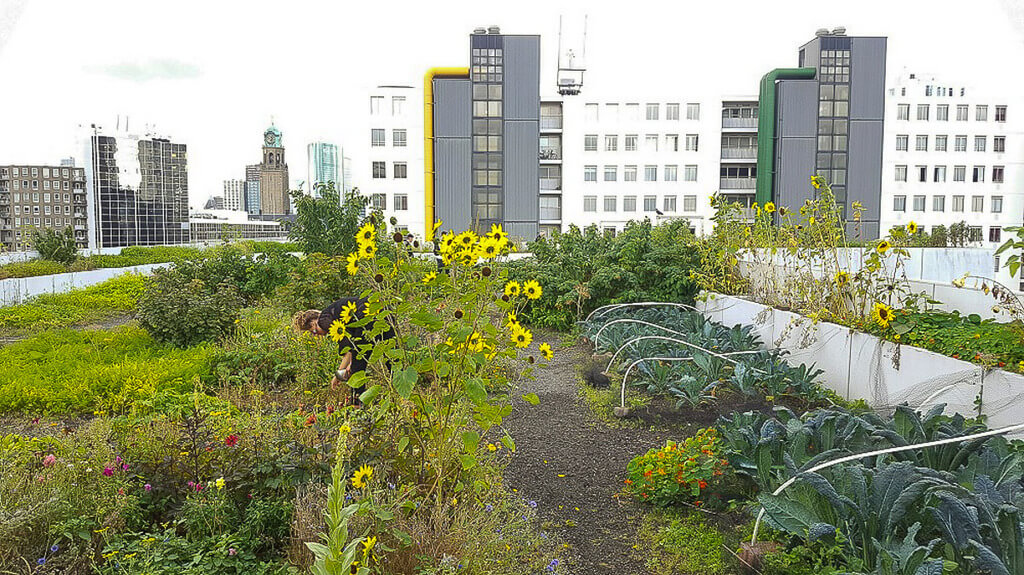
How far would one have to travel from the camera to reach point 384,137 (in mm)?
37219

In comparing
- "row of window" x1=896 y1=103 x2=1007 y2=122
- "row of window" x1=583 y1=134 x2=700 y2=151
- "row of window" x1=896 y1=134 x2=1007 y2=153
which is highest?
"row of window" x1=896 y1=103 x2=1007 y2=122

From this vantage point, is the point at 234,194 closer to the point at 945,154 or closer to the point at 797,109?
the point at 797,109

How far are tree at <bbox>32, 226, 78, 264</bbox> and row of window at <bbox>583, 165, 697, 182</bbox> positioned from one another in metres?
26.0

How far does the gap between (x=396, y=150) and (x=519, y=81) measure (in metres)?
7.58

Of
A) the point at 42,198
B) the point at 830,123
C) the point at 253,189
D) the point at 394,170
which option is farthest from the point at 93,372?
the point at 253,189

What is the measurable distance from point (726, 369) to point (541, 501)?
2.93 m

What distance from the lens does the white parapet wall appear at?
435 centimetres

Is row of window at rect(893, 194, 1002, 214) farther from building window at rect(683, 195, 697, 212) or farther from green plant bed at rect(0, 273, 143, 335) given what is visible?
green plant bed at rect(0, 273, 143, 335)

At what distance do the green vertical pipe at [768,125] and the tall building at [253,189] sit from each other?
63784 millimetres

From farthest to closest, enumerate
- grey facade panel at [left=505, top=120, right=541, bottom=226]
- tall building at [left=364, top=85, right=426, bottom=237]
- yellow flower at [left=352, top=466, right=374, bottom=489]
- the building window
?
the building window → tall building at [left=364, top=85, right=426, bottom=237] → grey facade panel at [left=505, top=120, right=541, bottom=226] → yellow flower at [left=352, top=466, right=374, bottom=489]

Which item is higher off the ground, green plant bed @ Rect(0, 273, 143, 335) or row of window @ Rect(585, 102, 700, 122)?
row of window @ Rect(585, 102, 700, 122)

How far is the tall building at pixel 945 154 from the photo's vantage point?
4147cm

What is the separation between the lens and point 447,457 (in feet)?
10.5

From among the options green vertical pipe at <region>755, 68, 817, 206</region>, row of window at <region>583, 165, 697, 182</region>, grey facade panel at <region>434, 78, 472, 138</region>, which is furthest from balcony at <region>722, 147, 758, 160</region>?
grey facade panel at <region>434, 78, 472, 138</region>
